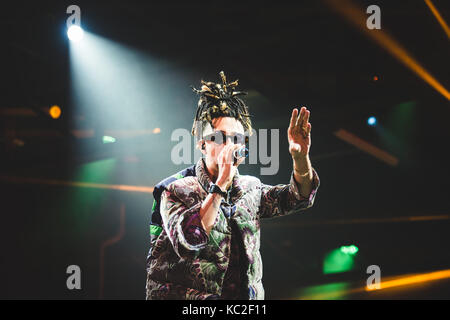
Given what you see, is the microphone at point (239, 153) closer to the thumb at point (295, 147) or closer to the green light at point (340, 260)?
the thumb at point (295, 147)

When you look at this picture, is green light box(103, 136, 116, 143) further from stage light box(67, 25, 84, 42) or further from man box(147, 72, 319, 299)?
man box(147, 72, 319, 299)

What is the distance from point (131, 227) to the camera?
3.12 meters

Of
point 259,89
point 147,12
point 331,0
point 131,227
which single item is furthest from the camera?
point 131,227

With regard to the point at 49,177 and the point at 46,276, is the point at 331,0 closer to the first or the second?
the point at 49,177

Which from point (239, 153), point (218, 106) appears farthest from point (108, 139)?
point (239, 153)

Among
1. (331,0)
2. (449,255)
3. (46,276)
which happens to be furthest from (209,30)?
(449,255)

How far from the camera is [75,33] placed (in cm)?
249

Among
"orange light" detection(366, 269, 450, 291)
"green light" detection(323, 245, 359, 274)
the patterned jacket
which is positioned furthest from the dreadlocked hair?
"orange light" detection(366, 269, 450, 291)

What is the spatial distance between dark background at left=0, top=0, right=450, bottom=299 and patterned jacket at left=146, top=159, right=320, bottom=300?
4.05 feet

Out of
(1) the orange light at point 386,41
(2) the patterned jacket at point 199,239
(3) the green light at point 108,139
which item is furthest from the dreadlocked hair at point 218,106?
(3) the green light at point 108,139

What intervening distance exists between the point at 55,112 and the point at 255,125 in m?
1.67

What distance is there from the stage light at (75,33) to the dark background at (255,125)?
0.18 feet

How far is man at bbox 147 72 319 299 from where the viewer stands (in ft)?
4.19

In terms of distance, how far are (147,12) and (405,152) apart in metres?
2.37
